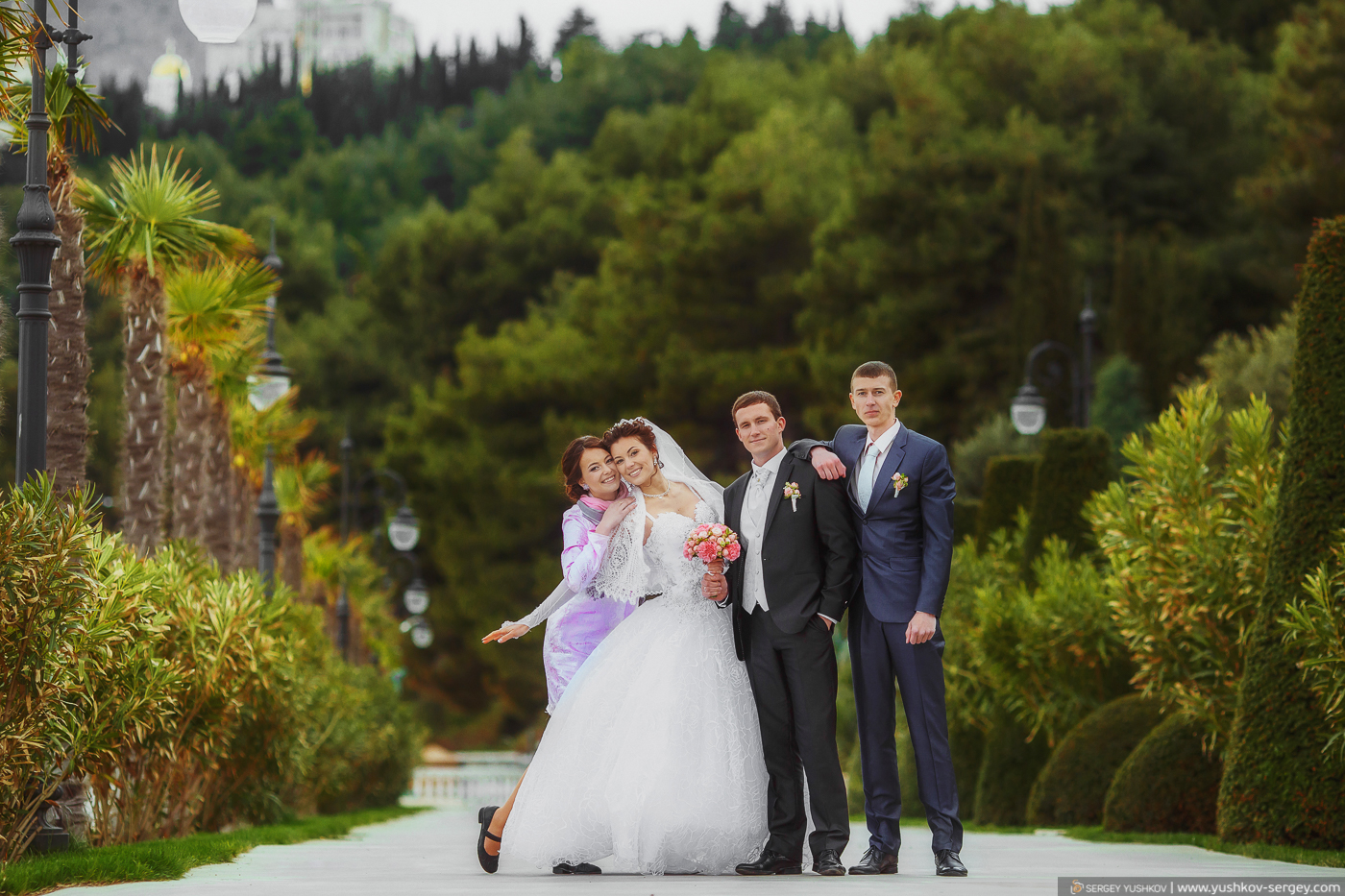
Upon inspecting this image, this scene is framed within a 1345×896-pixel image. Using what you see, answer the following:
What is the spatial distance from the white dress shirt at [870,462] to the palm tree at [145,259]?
10674 mm

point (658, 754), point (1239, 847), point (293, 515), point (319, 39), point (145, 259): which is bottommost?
point (1239, 847)

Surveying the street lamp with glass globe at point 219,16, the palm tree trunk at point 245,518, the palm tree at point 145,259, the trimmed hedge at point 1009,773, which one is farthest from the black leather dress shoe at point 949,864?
the palm tree trunk at point 245,518

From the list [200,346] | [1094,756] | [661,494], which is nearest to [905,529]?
[661,494]

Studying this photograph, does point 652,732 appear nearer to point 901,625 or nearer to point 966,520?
point 901,625

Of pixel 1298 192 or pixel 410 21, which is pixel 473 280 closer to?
pixel 1298 192

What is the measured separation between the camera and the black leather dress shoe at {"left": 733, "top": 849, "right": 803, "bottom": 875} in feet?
25.9

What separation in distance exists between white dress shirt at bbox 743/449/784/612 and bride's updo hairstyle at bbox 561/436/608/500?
1033mm

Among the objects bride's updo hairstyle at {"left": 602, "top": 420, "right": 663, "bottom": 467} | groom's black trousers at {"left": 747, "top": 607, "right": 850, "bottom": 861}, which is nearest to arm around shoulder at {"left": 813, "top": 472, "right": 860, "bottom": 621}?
groom's black trousers at {"left": 747, "top": 607, "right": 850, "bottom": 861}

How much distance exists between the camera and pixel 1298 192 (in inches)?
1401

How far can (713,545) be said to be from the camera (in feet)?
26.6

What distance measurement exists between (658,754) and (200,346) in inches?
567

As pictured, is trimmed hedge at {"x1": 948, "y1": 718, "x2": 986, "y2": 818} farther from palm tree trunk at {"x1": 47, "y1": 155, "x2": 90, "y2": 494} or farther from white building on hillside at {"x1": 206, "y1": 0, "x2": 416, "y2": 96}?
white building on hillside at {"x1": 206, "y1": 0, "x2": 416, "y2": 96}

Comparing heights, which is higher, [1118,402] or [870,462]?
[1118,402]

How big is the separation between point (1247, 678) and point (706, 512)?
13.4ft
